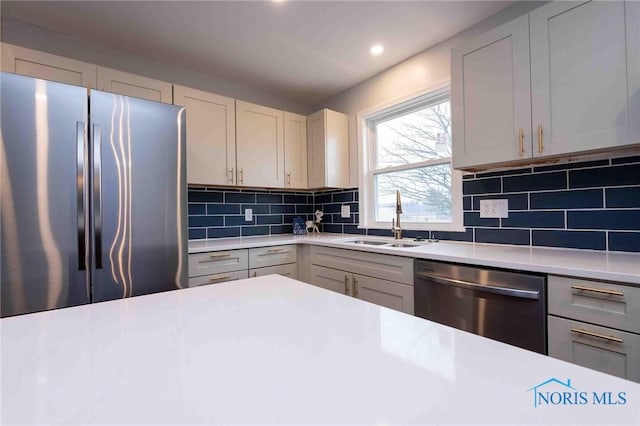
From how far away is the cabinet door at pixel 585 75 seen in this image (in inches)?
51.0

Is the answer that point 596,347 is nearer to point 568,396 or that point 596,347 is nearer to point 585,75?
point 568,396

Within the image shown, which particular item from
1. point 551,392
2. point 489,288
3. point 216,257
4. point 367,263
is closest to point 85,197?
point 216,257

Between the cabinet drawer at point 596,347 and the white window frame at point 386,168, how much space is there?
1021mm

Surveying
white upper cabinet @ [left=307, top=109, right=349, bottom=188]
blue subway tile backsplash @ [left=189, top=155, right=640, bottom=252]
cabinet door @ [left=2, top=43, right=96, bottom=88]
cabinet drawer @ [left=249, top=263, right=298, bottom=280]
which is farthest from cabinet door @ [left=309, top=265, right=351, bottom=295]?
cabinet door @ [left=2, top=43, right=96, bottom=88]

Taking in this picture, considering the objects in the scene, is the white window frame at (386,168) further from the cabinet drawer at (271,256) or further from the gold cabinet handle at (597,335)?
the gold cabinet handle at (597,335)

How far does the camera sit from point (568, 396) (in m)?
0.40

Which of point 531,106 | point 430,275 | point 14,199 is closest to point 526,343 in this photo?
point 430,275

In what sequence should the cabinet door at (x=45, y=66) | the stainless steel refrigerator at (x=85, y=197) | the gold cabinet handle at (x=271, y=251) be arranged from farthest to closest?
the gold cabinet handle at (x=271, y=251)
the cabinet door at (x=45, y=66)
the stainless steel refrigerator at (x=85, y=197)

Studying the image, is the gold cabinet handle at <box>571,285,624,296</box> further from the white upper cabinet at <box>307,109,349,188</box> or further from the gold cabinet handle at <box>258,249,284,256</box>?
the white upper cabinet at <box>307,109,349,188</box>

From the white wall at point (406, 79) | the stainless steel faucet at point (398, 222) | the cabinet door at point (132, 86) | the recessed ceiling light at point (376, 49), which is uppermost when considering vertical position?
the recessed ceiling light at point (376, 49)

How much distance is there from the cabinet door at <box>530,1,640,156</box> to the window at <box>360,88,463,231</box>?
74 cm

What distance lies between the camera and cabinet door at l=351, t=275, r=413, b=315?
1841 mm

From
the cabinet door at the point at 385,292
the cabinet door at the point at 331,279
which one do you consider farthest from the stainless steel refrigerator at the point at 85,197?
the cabinet door at the point at 385,292

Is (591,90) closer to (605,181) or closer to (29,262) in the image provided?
(605,181)
